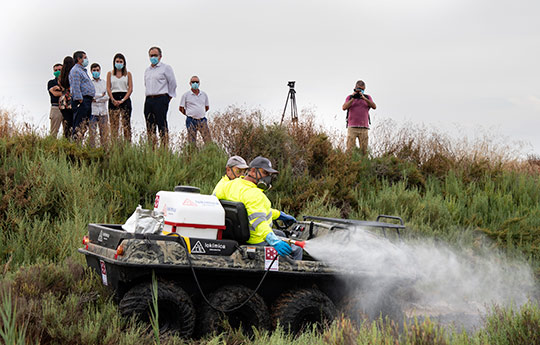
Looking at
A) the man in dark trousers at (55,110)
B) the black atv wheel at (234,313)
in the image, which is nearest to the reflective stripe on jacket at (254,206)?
the black atv wheel at (234,313)

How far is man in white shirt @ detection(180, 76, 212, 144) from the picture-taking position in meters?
13.5

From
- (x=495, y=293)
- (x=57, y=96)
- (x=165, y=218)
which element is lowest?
(x=495, y=293)

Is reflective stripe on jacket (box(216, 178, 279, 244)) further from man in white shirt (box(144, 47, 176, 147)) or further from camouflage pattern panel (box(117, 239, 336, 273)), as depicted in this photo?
man in white shirt (box(144, 47, 176, 147))

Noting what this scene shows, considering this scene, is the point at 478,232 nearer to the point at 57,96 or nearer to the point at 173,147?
the point at 173,147

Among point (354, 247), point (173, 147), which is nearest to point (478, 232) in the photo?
point (354, 247)

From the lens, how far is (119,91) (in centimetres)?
1262

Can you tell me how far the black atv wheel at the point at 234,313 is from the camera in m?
5.86

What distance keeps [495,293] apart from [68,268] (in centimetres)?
688

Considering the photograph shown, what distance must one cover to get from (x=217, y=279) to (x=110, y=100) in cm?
786

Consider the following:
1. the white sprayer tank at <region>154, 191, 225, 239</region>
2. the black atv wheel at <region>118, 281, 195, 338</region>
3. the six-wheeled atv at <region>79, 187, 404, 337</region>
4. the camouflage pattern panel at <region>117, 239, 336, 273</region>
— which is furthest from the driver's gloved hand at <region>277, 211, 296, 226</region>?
the black atv wheel at <region>118, 281, 195, 338</region>

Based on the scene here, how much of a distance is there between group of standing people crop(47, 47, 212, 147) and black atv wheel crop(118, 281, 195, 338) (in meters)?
6.89

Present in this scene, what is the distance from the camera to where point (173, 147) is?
12.4m

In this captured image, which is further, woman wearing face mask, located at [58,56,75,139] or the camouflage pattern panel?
woman wearing face mask, located at [58,56,75,139]

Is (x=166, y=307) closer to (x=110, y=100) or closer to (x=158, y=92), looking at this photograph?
(x=158, y=92)
